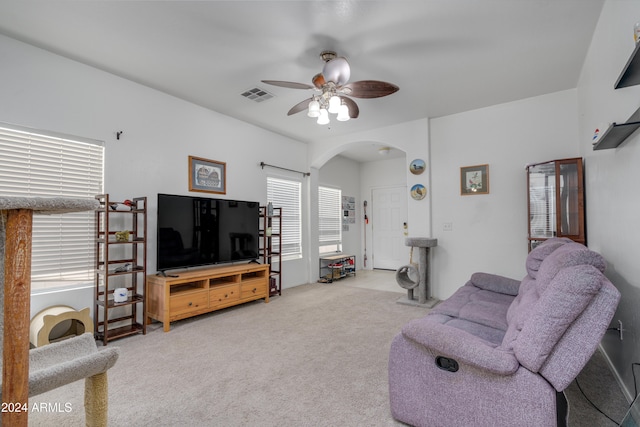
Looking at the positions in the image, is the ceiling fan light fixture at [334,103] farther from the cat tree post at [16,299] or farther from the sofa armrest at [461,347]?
the cat tree post at [16,299]

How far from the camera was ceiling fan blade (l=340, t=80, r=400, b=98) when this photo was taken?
104 inches

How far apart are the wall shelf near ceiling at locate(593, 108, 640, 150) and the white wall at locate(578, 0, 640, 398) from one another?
41mm

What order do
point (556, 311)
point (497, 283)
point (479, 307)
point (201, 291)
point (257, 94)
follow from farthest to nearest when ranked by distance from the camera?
point (257, 94)
point (201, 291)
point (497, 283)
point (479, 307)
point (556, 311)

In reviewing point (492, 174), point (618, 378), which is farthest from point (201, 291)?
point (492, 174)

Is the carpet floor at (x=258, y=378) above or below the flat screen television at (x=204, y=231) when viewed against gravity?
below

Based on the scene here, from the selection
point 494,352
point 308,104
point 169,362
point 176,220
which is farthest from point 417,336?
point 176,220

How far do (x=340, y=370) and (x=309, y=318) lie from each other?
1.29 m

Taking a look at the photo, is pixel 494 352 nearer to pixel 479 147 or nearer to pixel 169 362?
pixel 169 362

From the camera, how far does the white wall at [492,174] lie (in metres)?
3.79

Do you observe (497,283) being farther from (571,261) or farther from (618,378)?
(571,261)

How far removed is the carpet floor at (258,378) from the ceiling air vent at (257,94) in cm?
265

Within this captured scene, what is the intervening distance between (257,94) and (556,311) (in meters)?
3.50

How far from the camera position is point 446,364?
5.10 ft

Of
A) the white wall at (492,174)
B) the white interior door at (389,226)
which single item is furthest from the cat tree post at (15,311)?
the white interior door at (389,226)
